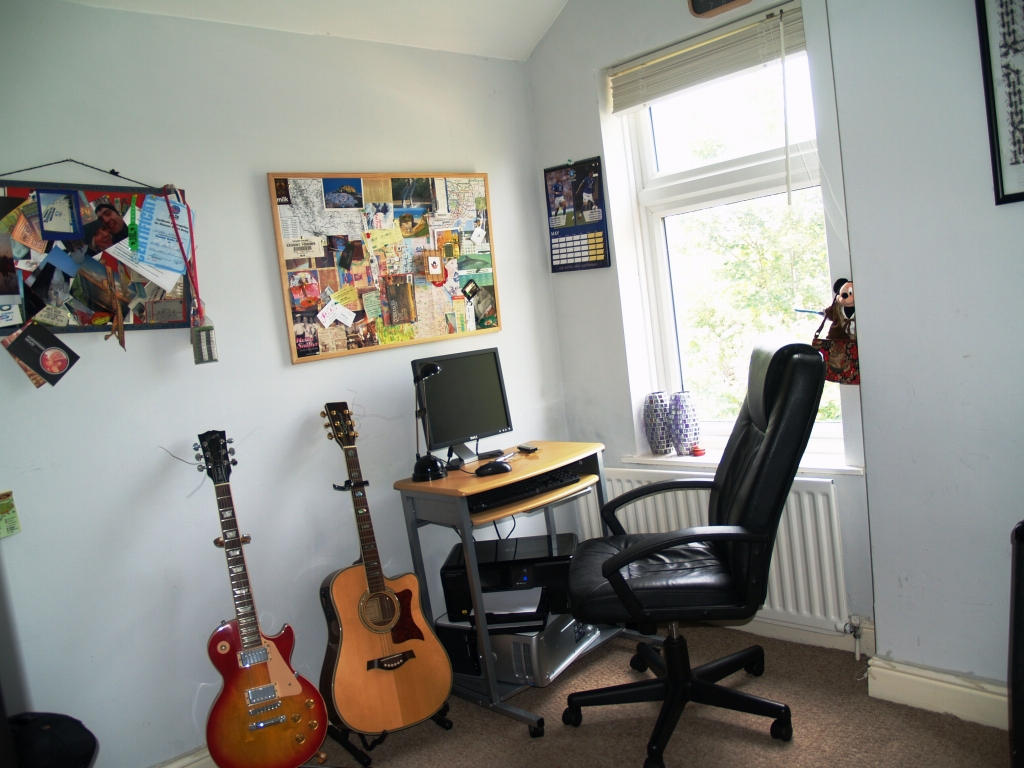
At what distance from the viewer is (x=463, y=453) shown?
107 inches

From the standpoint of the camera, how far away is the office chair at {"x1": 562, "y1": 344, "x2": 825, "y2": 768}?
1829 mm

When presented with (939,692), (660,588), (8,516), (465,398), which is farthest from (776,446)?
(8,516)

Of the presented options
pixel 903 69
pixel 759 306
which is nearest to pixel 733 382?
pixel 759 306

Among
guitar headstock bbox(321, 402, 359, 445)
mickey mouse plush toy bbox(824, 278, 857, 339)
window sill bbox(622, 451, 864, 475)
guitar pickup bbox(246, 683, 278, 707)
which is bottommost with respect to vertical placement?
guitar pickup bbox(246, 683, 278, 707)

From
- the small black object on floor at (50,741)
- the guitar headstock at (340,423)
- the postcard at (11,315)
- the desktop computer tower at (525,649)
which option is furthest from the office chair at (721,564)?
the postcard at (11,315)

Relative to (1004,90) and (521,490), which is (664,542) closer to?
(521,490)

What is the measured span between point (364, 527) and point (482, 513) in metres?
0.38

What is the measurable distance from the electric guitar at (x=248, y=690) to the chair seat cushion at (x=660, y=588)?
82 centimetres

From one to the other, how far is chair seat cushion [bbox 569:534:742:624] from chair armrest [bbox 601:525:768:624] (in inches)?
1.9

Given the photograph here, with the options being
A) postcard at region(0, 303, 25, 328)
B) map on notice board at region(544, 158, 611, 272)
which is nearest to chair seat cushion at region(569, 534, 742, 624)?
map on notice board at region(544, 158, 611, 272)

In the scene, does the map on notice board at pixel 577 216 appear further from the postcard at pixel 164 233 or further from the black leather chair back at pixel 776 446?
the postcard at pixel 164 233

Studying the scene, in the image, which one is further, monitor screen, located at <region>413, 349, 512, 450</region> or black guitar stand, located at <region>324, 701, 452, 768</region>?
monitor screen, located at <region>413, 349, 512, 450</region>

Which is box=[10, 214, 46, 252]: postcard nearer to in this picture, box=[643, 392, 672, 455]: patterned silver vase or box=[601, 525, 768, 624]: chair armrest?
box=[601, 525, 768, 624]: chair armrest

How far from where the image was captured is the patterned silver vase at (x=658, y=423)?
2924 millimetres
